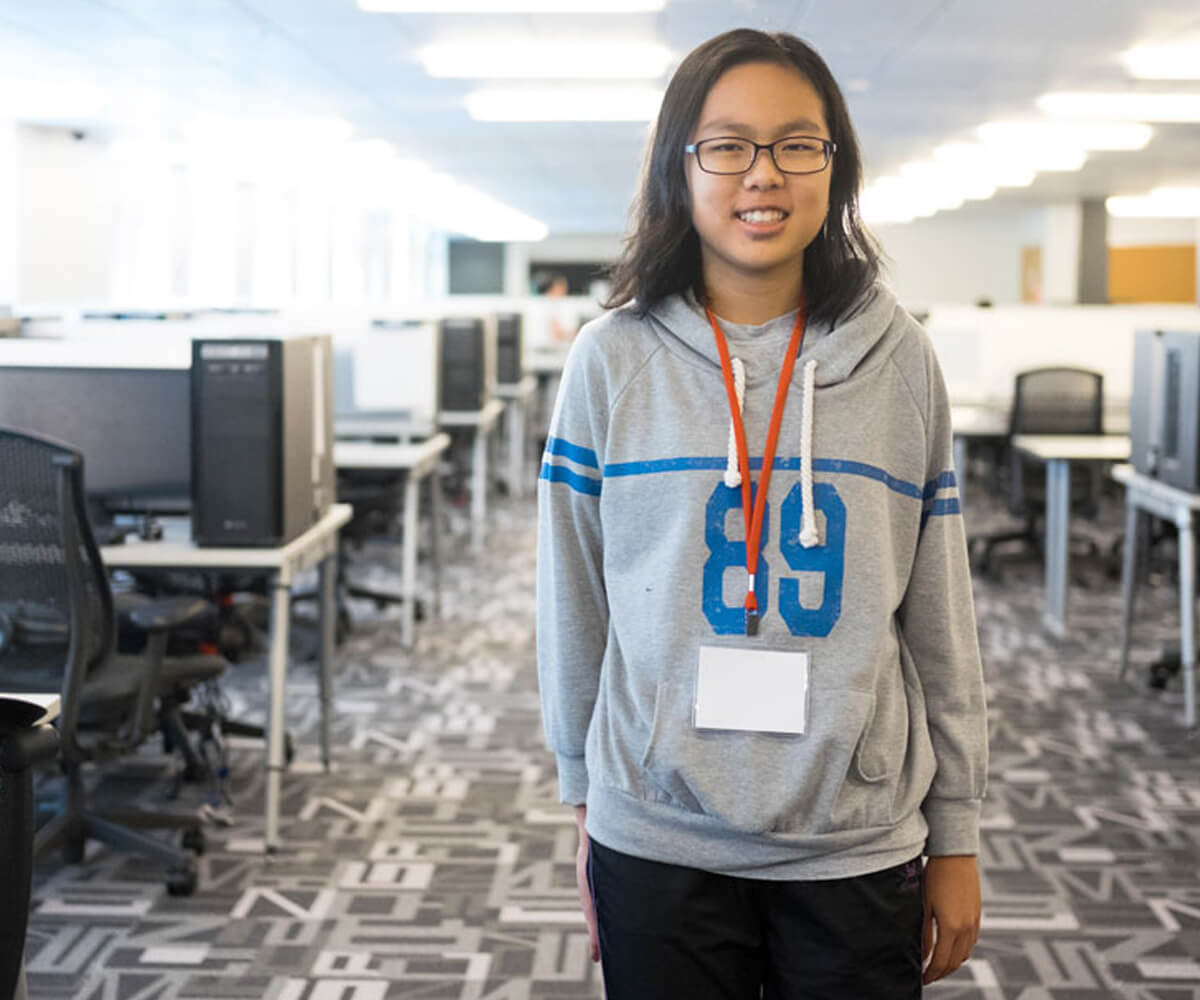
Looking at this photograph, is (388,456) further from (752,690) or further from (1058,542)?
(752,690)

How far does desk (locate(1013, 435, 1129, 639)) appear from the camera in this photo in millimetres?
5059

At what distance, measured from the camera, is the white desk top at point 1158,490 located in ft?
12.5

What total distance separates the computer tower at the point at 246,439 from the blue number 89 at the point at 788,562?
6.61ft

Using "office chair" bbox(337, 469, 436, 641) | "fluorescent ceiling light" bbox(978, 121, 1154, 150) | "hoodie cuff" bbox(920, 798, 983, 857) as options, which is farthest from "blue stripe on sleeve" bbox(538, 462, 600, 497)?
"fluorescent ceiling light" bbox(978, 121, 1154, 150)

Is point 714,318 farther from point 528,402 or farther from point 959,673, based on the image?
point 528,402

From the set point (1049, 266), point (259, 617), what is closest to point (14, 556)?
point (259, 617)

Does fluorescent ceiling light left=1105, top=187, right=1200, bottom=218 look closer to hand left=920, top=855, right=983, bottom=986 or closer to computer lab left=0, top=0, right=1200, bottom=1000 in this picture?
computer lab left=0, top=0, right=1200, bottom=1000

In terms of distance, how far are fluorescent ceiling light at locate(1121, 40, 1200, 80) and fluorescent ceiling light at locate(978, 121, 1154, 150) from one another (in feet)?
6.66

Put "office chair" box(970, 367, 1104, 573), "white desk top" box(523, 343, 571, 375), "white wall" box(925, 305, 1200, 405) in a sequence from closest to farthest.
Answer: "office chair" box(970, 367, 1104, 573), "white wall" box(925, 305, 1200, 405), "white desk top" box(523, 343, 571, 375)

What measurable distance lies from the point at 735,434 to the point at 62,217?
8653 mm

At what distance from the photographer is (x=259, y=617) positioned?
12.7 feet

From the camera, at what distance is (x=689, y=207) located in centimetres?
113

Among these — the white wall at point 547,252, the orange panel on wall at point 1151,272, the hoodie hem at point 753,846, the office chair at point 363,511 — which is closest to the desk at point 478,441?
the office chair at point 363,511

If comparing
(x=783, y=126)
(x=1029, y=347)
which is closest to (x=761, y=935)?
(x=783, y=126)
